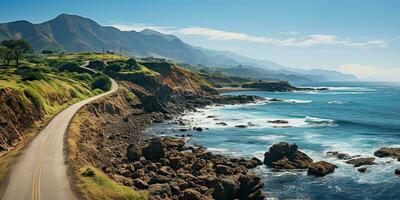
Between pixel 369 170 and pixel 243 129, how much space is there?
40.8 meters

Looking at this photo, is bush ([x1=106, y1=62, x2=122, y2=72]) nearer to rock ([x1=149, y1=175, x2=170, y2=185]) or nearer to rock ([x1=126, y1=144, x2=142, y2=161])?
rock ([x1=126, y1=144, x2=142, y2=161])

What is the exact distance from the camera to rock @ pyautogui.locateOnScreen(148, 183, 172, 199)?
4077 cm

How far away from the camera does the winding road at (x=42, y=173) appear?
113ft

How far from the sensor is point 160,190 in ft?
138

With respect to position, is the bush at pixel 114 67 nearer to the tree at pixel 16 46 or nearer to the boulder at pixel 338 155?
the tree at pixel 16 46

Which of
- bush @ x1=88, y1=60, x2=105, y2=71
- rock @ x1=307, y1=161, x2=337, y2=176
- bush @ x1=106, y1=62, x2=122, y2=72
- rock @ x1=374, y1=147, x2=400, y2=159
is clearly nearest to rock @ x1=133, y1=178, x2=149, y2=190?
rock @ x1=307, y1=161, x2=337, y2=176

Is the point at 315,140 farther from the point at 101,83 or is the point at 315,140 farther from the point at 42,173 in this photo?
the point at 101,83

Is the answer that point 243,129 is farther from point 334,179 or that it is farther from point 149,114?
point 334,179

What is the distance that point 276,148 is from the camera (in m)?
63.1

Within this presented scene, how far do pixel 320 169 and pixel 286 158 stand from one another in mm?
6887

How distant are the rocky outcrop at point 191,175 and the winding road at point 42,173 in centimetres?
822

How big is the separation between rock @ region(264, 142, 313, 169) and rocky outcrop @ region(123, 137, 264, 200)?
89.4 inches

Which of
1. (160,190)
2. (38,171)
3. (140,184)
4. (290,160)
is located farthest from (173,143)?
(38,171)

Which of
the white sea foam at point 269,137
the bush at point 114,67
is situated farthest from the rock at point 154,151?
the bush at point 114,67
